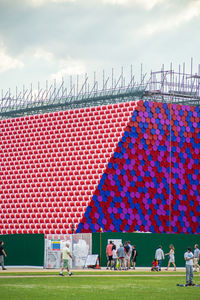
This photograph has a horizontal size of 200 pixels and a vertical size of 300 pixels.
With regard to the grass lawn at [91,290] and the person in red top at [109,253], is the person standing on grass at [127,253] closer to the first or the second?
the person in red top at [109,253]

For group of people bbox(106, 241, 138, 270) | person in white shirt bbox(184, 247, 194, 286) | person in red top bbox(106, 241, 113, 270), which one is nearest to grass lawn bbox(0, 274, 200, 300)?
person in white shirt bbox(184, 247, 194, 286)

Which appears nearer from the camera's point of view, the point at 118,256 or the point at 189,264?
the point at 189,264

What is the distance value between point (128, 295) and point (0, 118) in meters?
58.4

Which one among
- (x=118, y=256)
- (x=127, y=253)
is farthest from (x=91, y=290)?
(x=127, y=253)

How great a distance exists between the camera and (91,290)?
101ft

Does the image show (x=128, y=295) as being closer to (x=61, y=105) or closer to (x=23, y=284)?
(x=23, y=284)

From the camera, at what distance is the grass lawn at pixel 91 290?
27625 mm

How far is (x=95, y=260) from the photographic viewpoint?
178 ft

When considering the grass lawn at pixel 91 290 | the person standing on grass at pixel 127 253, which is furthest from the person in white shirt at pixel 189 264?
the person standing on grass at pixel 127 253

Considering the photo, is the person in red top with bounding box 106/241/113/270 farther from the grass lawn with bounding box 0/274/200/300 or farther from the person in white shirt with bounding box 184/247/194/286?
the person in white shirt with bounding box 184/247/194/286

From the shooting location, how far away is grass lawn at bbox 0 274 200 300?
27.6 m

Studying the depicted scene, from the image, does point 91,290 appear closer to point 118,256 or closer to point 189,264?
point 189,264

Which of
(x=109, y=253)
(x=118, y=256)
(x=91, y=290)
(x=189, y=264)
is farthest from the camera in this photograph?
(x=109, y=253)

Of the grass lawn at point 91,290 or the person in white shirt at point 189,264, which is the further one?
the person in white shirt at point 189,264
